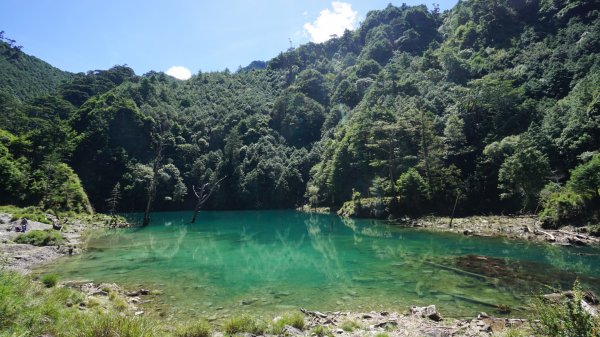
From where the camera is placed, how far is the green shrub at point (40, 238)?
92.2 feet

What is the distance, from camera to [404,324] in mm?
12727

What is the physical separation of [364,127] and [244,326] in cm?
6054

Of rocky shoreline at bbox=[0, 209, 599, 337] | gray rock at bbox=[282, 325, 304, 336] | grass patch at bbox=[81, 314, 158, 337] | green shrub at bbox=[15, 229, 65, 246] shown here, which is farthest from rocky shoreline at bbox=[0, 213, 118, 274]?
gray rock at bbox=[282, 325, 304, 336]

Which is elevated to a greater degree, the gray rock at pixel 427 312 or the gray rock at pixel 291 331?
the gray rock at pixel 427 312

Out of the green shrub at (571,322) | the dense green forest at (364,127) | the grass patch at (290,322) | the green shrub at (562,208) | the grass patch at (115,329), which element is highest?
the dense green forest at (364,127)

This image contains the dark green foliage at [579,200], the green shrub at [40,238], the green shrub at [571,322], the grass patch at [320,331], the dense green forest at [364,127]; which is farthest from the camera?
the dense green forest at [364,127]

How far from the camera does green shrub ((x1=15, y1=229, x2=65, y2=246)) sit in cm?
2811

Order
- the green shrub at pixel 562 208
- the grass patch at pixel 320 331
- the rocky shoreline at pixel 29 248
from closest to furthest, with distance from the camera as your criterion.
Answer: the grass patch at pixel 320 331, the rocky shoreline at pixel 29 248, the green shrub at pixel 562 208

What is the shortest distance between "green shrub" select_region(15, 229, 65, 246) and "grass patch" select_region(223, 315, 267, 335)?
2502 centimetres

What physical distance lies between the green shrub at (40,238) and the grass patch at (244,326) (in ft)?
82.1

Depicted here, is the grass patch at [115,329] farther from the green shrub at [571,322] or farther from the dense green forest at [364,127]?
the dense green forest at [364,127]

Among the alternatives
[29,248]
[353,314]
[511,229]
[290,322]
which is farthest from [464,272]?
[29,248]

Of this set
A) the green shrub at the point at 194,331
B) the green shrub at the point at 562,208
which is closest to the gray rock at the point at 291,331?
the green shrub at the point at 194,331

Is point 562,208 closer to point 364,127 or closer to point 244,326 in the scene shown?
point 244,326
